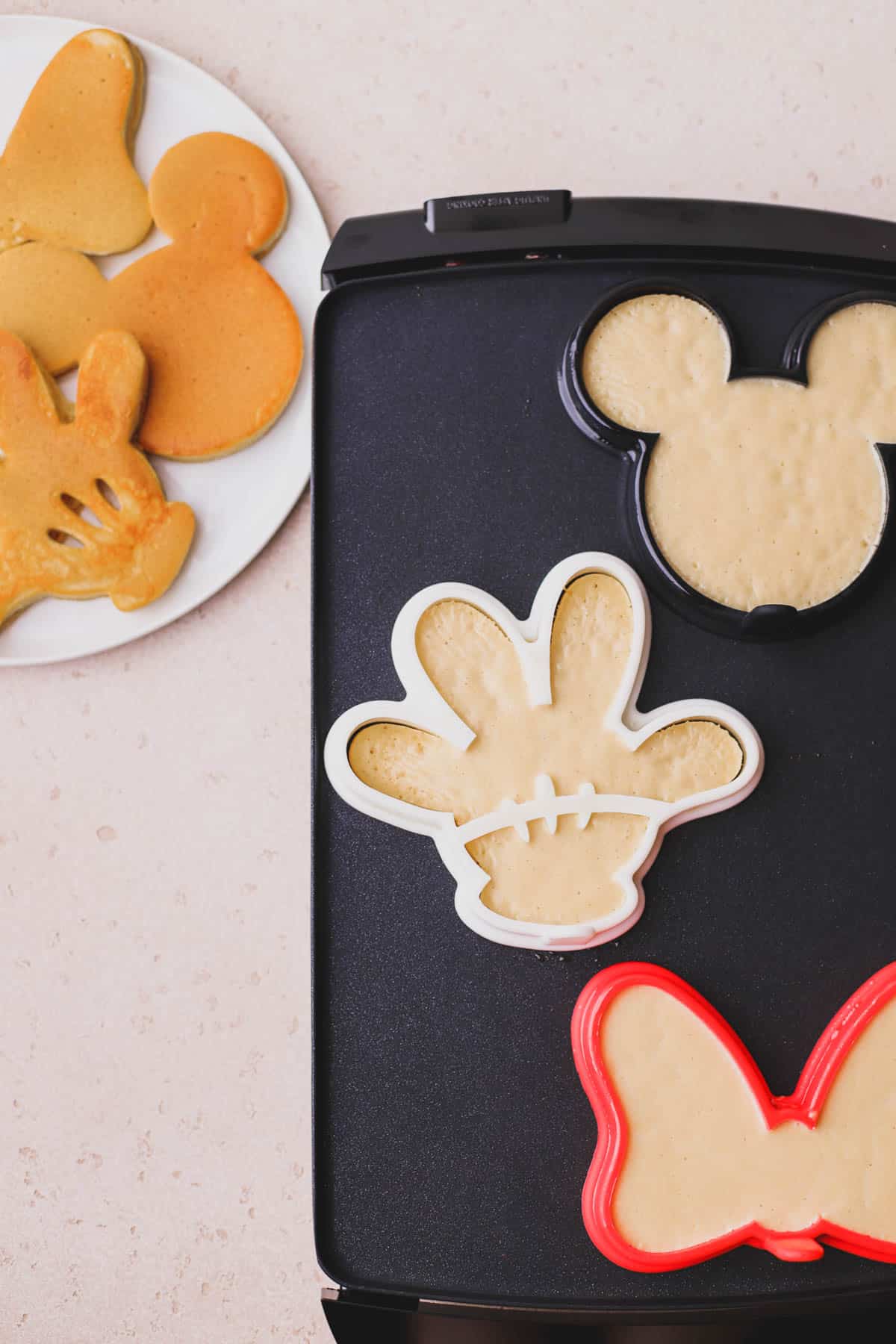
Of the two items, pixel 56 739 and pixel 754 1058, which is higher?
pixel 56 739

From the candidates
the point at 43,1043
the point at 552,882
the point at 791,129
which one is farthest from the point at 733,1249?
the point at 791,129

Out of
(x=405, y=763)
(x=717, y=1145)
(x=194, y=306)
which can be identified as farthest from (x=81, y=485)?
(x=717, y=1145)

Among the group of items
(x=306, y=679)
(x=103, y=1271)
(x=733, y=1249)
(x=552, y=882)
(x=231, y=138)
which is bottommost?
(x=103, y=1271)

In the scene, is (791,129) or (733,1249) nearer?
(733,1249)

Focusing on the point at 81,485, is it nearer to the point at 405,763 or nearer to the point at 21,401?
the point at 21,401

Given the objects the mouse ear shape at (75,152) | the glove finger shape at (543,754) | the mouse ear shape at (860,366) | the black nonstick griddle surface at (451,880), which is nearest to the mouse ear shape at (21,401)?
the mouse ear shape at (75,152)

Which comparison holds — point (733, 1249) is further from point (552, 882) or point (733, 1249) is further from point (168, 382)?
point (168, 382)
